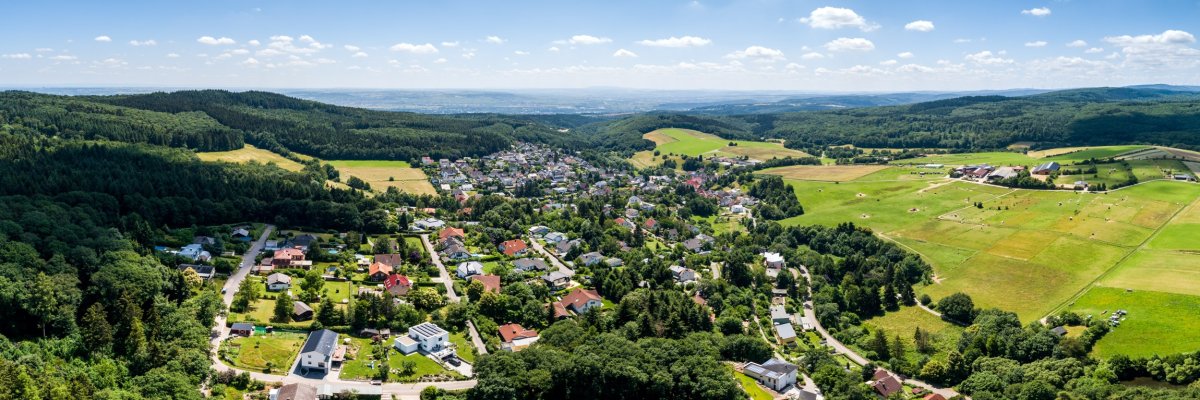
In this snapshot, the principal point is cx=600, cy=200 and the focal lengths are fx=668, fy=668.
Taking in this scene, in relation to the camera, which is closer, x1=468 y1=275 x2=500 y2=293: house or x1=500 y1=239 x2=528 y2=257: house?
x1=468 y1=275 x2=500 y2=293: house

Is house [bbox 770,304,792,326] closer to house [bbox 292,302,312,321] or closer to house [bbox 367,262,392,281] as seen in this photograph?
house [bbox 367,262,392,281]

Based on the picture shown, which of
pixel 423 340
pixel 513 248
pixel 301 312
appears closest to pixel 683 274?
pixel 513 248

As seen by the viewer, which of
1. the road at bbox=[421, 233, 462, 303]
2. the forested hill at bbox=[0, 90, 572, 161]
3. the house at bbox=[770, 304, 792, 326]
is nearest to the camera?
the road at bbox=[421, 233, 462, 303]

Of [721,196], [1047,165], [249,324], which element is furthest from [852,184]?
[249,324]

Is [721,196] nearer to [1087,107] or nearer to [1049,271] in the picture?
[1049,271]

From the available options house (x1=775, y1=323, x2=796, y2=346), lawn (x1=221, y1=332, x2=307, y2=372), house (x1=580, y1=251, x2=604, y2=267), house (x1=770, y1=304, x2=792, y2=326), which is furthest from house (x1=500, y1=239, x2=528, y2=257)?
house (x1=775, y1=323, x2=796, y2=346)

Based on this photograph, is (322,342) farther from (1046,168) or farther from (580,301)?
(1046,168)
